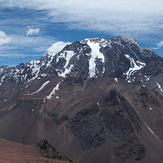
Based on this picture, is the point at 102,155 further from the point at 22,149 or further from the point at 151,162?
the point at 22,149

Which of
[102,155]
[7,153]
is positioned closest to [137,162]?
[102,155]

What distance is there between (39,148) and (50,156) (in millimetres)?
4448

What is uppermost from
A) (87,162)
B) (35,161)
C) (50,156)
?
(35,161)

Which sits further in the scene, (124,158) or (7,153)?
(124,158)

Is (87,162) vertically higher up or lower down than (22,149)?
lower down

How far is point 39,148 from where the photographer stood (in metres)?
72.2

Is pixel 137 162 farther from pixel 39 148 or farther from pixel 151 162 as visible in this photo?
pixel 39 148

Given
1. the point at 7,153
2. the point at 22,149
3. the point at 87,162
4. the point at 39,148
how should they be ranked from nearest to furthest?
the point at 7,153 → the point at 22,149 → the point at 39,148 → the point at 87,162

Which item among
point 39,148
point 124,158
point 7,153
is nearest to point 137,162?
point 124,158

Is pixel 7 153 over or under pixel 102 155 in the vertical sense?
over

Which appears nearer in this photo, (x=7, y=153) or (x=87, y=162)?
(x=7, y=153)

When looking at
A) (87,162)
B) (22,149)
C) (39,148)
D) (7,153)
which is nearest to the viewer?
(7,153)

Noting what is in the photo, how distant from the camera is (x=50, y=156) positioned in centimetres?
6938

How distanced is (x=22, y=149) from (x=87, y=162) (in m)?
138
